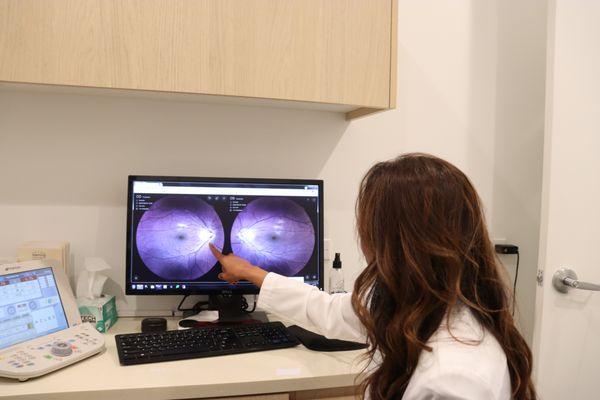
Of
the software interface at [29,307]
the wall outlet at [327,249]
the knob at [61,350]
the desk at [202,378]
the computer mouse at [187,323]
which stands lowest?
the desk at [202,378]

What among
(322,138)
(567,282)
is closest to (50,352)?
(322,138)

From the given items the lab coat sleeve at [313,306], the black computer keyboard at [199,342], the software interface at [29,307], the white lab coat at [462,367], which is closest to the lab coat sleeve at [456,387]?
the white lab coat at [462,367]

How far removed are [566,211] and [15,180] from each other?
1.84m

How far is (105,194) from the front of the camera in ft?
5.94

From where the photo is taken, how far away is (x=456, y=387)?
86 centimetres

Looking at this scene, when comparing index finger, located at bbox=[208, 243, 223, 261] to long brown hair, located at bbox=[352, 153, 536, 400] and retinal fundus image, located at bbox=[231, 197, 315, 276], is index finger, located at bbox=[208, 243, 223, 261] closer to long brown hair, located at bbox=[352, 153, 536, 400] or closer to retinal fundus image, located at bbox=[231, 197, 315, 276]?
retinal fundus image, located at bbox=[231, 197, 315, 276]

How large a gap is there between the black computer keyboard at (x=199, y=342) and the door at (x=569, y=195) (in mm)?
948

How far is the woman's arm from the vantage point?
1.39 meters

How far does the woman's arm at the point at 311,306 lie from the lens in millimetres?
1386

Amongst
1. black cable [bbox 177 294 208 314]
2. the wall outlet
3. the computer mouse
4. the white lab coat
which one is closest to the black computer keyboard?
the computer mouse

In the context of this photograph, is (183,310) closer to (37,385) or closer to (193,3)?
(37,385)

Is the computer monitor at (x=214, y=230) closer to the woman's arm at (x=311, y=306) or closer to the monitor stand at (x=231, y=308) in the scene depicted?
the monitor stand at (x=231, y=308)

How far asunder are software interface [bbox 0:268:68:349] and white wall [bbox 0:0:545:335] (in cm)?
31

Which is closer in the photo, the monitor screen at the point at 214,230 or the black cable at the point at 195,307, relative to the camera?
the monitor screen at the point at 214,230
